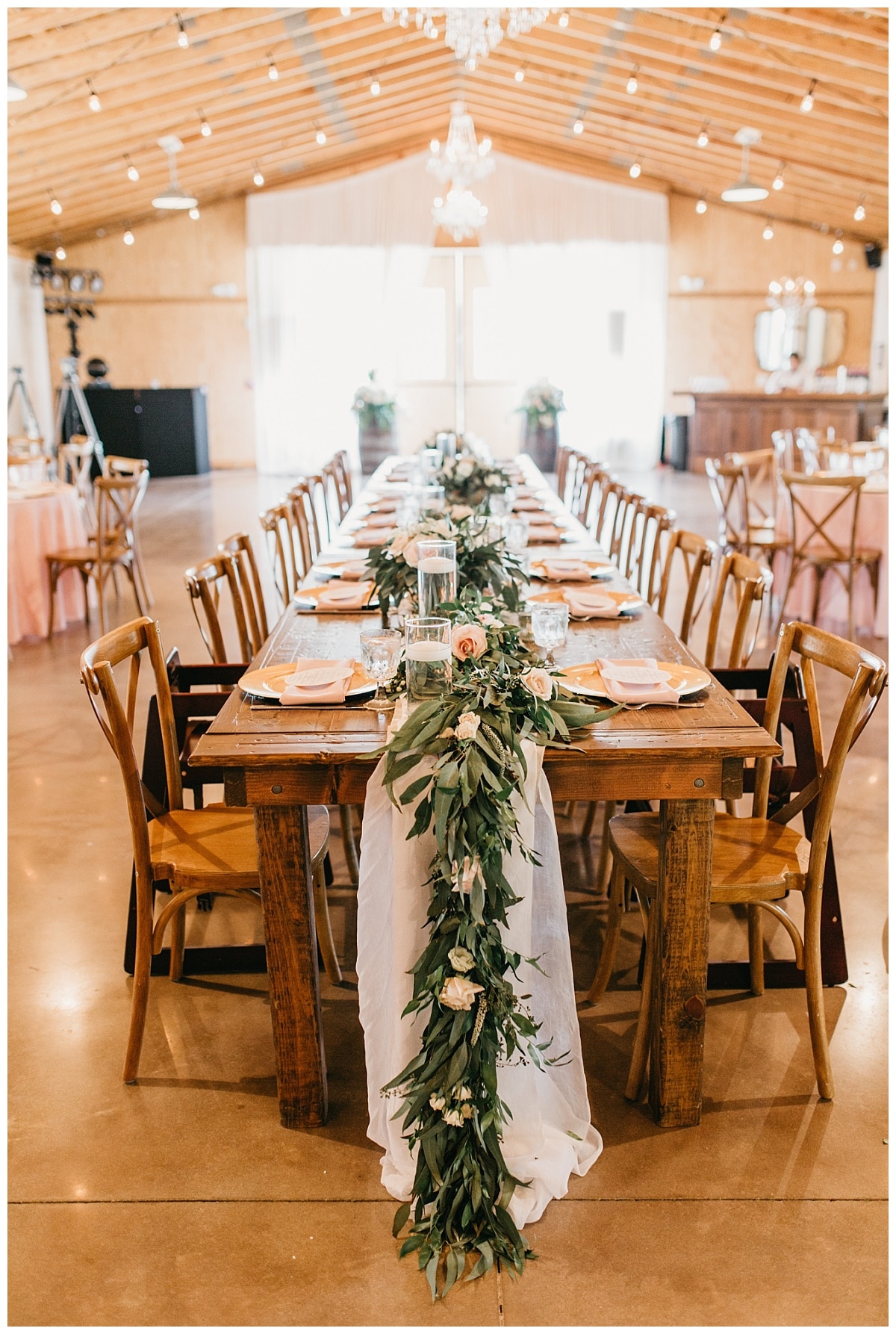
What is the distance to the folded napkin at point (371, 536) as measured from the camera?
15.4ft

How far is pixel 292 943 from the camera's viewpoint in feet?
7.49

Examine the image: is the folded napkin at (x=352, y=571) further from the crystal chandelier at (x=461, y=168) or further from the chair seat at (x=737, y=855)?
the crystal chandelier at (x=461, y=168)

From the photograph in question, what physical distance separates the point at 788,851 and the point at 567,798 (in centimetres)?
65

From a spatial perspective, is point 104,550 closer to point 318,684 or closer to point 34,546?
point 34,546

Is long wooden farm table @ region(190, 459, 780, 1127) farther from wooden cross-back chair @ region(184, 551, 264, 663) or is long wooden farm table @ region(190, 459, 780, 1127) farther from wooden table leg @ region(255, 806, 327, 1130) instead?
wooden cross-back chair @ region(184, 551, 264, 663)

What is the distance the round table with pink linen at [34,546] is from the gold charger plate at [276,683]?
4.22 m

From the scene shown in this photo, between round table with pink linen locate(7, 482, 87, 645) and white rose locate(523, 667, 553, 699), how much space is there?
5009mm

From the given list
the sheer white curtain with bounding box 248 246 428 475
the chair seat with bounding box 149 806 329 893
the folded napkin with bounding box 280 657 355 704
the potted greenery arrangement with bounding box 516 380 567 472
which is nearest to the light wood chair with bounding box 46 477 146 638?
the chair seat with bounding box 149 806 329 893

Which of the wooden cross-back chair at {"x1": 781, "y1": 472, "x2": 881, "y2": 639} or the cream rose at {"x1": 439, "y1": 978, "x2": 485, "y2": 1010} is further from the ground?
the wooden cross-back chair at {"x1": 781, "y1": 472, "x2": 881, "y2": 639}

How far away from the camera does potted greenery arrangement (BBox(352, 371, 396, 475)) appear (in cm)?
1142

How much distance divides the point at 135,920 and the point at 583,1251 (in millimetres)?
1451

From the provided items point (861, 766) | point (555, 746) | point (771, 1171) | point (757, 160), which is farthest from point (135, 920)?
point (757, 160)

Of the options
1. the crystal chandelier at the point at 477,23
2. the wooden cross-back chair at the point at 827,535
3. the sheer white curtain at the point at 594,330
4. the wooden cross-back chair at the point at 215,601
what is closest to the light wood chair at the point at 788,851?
the wooden cross-back chair at the point at 215,601

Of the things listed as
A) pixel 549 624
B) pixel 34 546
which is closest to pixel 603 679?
pixel 549 624
